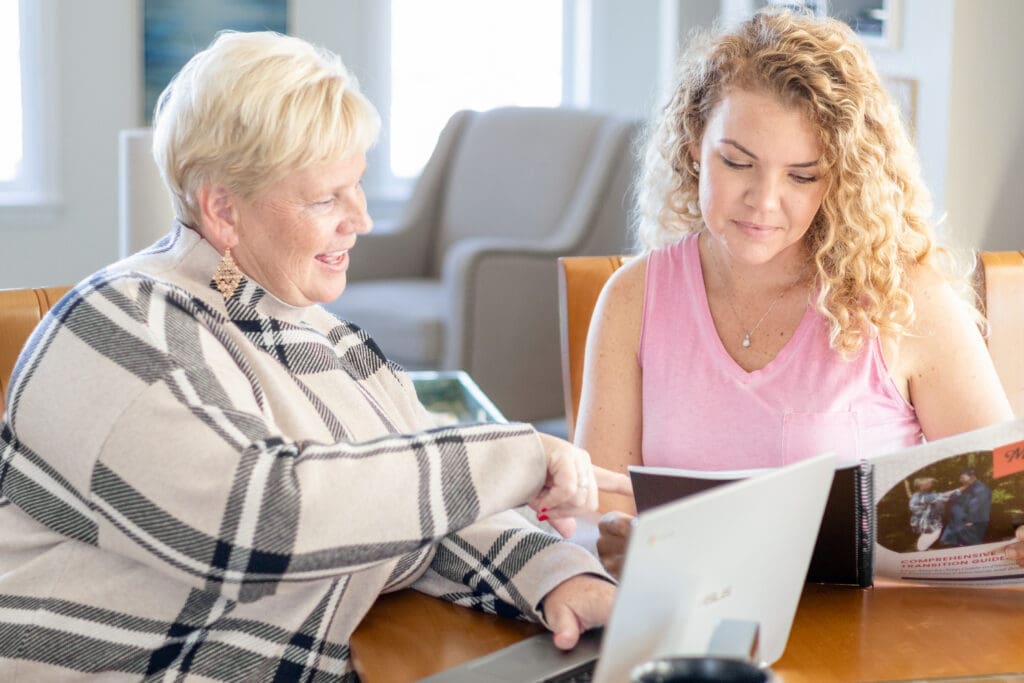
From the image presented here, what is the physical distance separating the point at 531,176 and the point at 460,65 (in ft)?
5.10

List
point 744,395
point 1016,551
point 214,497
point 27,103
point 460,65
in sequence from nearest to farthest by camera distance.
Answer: point 214,497, point 1016,551, point 744,395, point 27,103, point 460,65

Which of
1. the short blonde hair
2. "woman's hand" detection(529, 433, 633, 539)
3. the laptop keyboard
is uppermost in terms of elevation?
the short blonde hair

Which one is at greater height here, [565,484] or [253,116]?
[253,116]

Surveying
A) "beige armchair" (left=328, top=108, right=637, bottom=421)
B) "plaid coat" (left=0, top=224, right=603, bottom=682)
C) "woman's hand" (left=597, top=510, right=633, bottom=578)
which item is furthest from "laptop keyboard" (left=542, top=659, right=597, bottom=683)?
"beige armchair" (left=328, top=108, right=637, bottom=421)

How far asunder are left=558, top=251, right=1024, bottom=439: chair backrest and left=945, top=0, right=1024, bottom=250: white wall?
134 centimetres

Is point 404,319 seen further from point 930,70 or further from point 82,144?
point 82,144

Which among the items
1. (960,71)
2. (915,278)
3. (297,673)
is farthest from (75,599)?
(960,71)

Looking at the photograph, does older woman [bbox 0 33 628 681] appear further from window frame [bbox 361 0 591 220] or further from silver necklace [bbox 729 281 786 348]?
window frame [bbox 361 0 591 220]

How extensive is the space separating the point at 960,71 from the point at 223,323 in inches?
101

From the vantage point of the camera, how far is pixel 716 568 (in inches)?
35.6

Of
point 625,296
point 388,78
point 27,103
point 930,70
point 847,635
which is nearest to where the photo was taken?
point 847,635

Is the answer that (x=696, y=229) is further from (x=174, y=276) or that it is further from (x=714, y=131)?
(x=174, y=276)

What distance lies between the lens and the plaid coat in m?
1.10

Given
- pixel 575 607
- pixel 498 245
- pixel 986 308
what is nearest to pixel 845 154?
pixel 986 308
